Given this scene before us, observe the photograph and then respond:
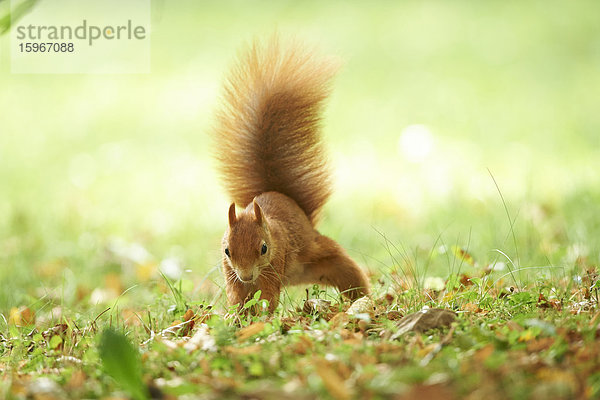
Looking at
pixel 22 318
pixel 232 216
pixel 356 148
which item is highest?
pixel 356 148

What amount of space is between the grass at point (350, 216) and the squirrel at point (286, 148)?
0.10m

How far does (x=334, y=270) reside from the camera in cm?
285

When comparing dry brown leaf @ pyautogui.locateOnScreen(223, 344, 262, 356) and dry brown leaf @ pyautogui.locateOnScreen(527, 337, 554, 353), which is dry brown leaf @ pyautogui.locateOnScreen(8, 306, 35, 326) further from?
dry brown leaf @ pyautogui.locateOnScreen(527, 337, 554, 353)

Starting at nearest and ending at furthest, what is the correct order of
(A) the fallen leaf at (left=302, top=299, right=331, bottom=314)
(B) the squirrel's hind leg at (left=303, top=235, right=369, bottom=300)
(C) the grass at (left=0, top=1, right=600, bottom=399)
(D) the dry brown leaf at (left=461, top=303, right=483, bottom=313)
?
(C) the grass at (left=0, top=1, right=600, bottom=399)
(D) the dry brown leaf at (left=461, top=303, right=483, bottom=313)
(A) the fallen leaf at (left=302, top=299, right=331, bottom=314)
(B) the squirrel's hind leg at (left=303, top=235, right=369, bottom=300)

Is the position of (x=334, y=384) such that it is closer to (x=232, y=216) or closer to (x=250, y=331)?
(x=250, y=331)

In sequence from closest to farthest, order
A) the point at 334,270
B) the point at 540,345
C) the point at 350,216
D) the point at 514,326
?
the point at 540,345
the point at 514,326
the point at 334,270
the point at 350,216

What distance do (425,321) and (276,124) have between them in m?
1.15

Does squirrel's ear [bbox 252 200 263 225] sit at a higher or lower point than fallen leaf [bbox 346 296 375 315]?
higher

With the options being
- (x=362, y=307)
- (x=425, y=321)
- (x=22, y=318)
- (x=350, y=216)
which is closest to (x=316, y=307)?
(x=362, y=307)

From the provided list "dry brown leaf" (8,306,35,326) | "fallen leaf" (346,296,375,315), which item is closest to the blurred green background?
"dry brown leaf" (8,306,35,326)

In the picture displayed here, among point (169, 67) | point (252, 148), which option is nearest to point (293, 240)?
point (252, 148)

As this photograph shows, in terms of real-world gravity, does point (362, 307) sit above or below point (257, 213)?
below

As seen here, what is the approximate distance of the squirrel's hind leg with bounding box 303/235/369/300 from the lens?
283 centimetres

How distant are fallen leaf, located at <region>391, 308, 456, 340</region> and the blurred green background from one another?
0.58 meters
